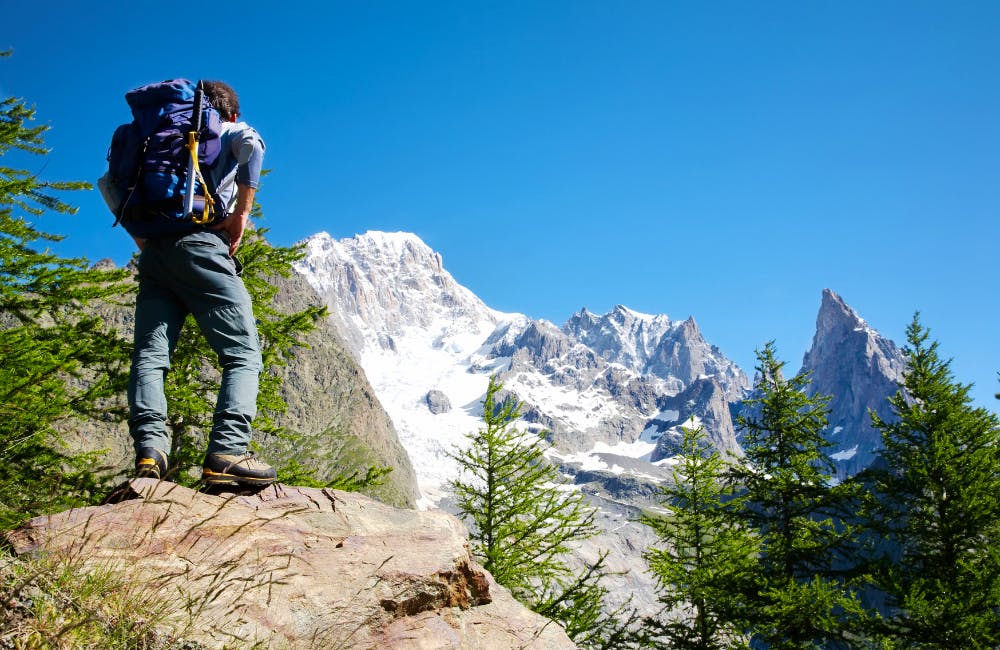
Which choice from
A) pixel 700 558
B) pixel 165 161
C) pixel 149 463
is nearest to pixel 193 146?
pixel 165 161

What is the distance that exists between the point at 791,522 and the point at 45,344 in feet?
50.8

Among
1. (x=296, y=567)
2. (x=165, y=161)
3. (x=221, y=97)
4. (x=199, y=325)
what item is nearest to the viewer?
(x=296, y=567)

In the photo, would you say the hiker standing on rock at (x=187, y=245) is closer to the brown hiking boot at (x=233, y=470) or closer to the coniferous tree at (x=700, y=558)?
the brown hiking boot at (x=233, y=470)

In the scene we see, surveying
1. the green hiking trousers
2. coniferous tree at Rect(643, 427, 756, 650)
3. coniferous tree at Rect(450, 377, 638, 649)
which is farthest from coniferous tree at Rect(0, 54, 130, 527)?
coniferous tree at Rect(643, 427, 756, 650)

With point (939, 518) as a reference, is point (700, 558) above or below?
below

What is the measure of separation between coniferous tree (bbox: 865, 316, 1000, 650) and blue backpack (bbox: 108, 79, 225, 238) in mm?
13604

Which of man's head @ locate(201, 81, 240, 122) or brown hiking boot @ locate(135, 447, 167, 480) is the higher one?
man's head @ locate(201, 81, 240, 122)

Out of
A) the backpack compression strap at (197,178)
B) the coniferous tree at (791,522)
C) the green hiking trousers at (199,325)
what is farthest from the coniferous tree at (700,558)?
the backpack compression strap at (197,178)

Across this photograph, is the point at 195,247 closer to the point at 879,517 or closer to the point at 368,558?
the point at 368,558

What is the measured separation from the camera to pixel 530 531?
473 inches

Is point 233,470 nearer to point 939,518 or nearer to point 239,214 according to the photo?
point 239,214

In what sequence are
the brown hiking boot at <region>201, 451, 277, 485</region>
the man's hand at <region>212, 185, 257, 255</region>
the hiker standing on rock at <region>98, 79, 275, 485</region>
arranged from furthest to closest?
the man's hand at <region>212, 185, 257, 255</region> → the hiker standing on rock at <region>98, 79, 275, 485</region> → the brown hiking boot at <region>201, 451, 277, 485</region>

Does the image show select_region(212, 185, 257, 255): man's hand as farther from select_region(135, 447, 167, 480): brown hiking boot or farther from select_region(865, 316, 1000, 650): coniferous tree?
select_region(865, 316, 1000, 650): coniferous tree

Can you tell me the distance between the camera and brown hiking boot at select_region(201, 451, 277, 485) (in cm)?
378
